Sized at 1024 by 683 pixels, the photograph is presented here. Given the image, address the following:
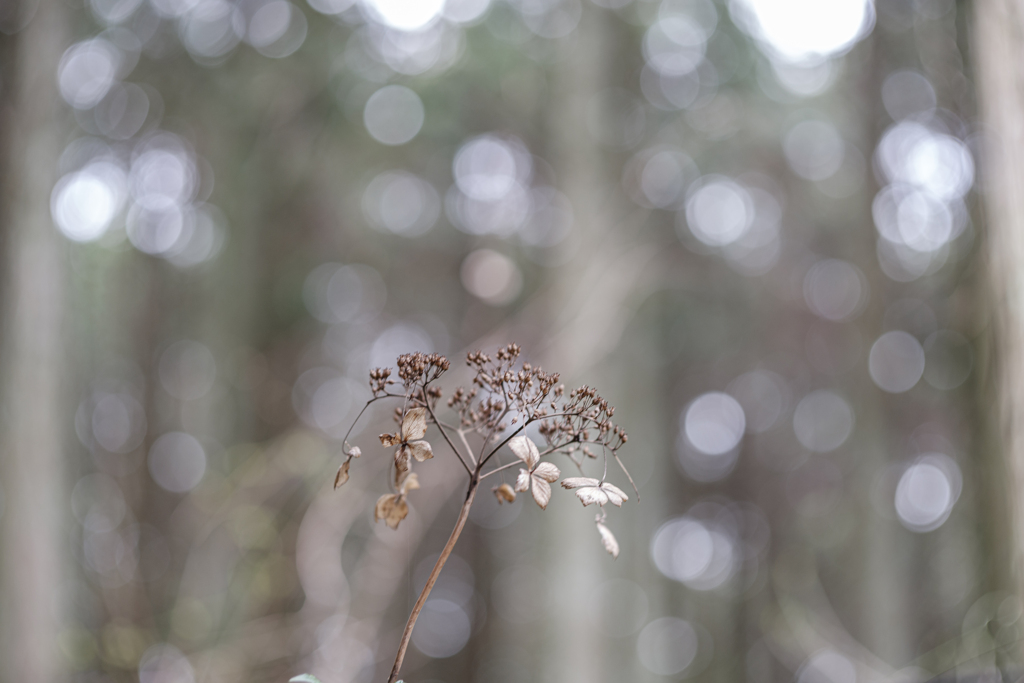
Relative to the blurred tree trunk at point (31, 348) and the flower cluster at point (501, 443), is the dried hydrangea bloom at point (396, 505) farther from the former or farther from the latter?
the blurred tree trunk at point (31, 348)

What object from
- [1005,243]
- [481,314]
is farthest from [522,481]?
[481,314]

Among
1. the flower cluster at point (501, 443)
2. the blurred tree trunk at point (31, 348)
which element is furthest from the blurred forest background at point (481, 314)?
the flower cluster at point (501, 443)

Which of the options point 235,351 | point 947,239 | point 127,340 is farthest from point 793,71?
point 127,340

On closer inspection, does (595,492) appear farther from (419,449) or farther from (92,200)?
(92,200)

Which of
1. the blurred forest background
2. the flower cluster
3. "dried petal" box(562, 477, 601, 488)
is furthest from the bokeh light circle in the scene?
"dried petal" box(562, 477, 601, 488)

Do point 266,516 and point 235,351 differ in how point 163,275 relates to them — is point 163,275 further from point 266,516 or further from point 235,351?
point 266,516

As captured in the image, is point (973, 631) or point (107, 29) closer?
point (973, 631)
